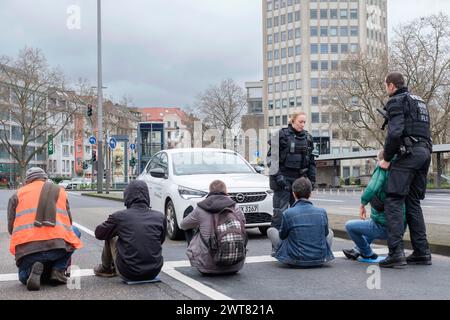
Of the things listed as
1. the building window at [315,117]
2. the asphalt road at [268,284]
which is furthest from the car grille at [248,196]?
the building window at [315,117]

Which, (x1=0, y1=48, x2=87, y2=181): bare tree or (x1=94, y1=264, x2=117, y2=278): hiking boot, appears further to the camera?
(x1=0, y1=48, x2=87, y2=181): bare tree

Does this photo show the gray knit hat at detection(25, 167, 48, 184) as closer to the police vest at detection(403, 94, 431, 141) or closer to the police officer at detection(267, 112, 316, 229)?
the police officer at detection(267, 112, 316, 229)

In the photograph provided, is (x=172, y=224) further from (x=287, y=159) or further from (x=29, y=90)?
(x=29, y=90)

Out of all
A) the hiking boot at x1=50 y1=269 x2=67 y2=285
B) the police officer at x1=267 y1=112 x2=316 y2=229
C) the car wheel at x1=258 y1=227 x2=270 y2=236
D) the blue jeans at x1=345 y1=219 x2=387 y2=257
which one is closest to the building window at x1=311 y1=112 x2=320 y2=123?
the car wheel at x1=258 y1=227 x2=270 y2=236

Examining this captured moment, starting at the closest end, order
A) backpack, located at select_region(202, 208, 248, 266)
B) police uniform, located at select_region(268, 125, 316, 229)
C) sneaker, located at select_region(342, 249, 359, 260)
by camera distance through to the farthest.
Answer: backpack, located at select_region(202, 208, 248, 266) → sneaker, located at select_region(342, 249, 359, 260) → police uniform, located at select_region(268, 125, 316, 229)

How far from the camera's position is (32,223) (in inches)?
233

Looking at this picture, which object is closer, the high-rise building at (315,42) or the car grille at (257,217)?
the car grille at (257,217)

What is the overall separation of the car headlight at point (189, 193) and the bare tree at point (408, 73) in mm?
45312

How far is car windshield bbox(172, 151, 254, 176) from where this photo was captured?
35.7 feet

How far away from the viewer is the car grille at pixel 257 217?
980 centimetres

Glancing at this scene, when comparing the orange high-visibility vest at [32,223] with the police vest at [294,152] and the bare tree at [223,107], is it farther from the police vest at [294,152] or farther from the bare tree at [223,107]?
the bare tree at [223,107]

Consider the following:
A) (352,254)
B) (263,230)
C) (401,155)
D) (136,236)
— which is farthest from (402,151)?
(263,230)

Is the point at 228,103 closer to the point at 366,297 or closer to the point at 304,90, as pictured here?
the point at 304,90
